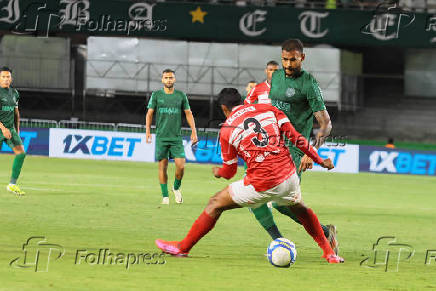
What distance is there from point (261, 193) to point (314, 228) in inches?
43.1

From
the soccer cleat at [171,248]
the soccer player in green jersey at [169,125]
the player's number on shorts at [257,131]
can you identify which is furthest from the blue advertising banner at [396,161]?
the player's number on shorts at [257,131]

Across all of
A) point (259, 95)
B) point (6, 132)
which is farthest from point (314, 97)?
point (6, 132)

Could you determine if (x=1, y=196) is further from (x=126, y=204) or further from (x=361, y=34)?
(x=361, y=34)

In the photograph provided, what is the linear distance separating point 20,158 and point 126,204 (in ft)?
8.39

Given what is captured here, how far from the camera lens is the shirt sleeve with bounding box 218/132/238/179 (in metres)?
9.01

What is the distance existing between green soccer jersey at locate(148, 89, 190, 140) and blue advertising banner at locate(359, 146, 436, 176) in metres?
12.3

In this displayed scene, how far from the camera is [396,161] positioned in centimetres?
2830

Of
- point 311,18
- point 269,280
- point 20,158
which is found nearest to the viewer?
point 269,280

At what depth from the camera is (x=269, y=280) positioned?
859 cm

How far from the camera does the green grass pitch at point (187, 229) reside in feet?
27.8

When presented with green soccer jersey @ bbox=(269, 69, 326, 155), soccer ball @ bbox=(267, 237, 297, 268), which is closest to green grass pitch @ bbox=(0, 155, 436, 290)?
soccer ball @ bbox=(267, 237, 297, 268)

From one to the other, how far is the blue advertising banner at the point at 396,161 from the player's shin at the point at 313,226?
730 inches

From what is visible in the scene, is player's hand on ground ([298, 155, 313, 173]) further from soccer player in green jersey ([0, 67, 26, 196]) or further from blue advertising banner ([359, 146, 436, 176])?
blue advertising banner ([359, 146, 436, 176])

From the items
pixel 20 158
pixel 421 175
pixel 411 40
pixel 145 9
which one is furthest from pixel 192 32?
pixel 20 158
